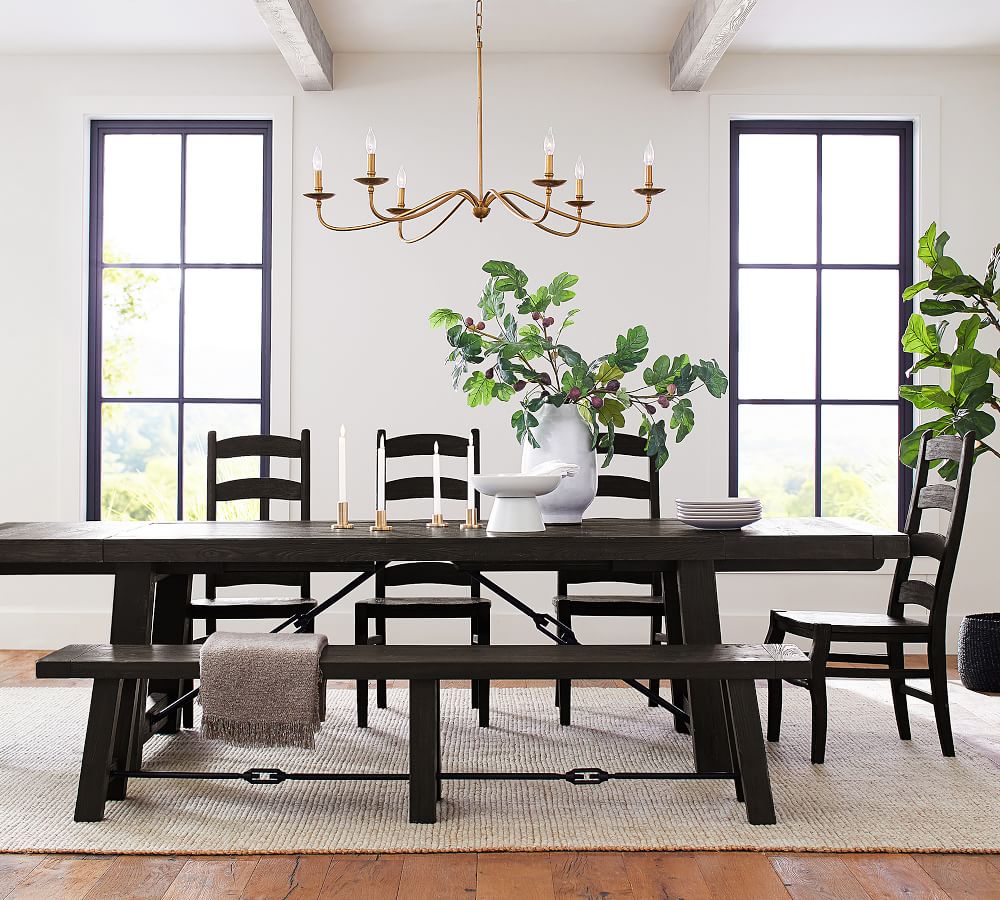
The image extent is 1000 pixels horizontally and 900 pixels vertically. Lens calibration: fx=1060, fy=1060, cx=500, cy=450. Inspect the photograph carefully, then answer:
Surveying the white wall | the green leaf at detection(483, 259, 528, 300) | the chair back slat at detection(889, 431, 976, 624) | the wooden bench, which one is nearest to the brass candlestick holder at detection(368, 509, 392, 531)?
the wooden bench

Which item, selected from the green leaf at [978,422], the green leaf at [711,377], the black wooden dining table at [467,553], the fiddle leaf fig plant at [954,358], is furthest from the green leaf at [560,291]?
the green leaf at [978,422]

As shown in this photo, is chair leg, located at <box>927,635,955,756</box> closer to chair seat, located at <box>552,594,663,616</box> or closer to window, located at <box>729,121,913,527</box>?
chair seat, located at <box>552,594,663,616</box>

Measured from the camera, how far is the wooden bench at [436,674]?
2.49m

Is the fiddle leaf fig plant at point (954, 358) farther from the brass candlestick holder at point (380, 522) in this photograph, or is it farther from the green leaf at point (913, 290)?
the brass candlestick holder at point (380, 522)

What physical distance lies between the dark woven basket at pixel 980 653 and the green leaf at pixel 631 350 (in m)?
1.91

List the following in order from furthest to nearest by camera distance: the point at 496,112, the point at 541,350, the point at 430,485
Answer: the point at 496,112
the point at 430,485
the point at 541,350

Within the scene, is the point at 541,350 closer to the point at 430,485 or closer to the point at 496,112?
the point at 430,485

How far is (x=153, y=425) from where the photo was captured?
194 inches

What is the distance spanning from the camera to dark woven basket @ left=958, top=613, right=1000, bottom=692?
397 centimetres

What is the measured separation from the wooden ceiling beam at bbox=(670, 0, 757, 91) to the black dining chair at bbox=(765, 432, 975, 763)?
1752 mm

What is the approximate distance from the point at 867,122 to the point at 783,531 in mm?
2842

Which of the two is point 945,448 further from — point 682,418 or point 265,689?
point 265,689

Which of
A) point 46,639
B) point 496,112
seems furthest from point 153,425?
point 496,112

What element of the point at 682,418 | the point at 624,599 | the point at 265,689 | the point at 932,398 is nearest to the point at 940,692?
the point at 624,599
